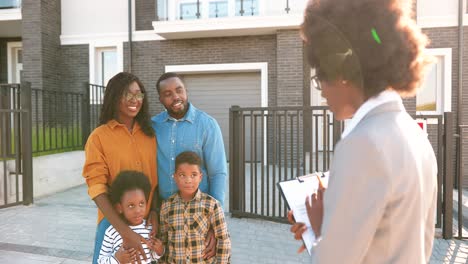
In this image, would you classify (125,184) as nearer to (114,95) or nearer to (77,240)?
(114,95)

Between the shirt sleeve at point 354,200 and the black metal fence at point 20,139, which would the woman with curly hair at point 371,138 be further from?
the black metal fence at point 20,139

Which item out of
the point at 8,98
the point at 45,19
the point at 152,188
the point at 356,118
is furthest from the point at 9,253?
the point at 45,19

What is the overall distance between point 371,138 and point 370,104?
0.15 m

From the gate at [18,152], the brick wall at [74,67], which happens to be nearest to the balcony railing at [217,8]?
the brick wall at [74,67]

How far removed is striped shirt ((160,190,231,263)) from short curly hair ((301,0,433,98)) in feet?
4.93

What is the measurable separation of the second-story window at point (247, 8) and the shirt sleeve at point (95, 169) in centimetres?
962

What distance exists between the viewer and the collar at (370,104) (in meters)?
1.13

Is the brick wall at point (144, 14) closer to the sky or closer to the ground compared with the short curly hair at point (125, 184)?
closer to the sky

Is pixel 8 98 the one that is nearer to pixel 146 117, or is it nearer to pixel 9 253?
pixel 9 253

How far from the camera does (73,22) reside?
12148mm

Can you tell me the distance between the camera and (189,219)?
2.44 meters

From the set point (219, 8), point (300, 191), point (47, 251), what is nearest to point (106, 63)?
point (219, 8)

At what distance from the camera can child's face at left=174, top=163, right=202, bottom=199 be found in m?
2.40

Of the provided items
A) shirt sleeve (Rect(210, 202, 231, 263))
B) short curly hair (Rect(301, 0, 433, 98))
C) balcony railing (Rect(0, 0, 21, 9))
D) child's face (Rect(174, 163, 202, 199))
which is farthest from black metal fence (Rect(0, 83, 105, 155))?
short curly hair (Rect(301, 0, 433, 98))
